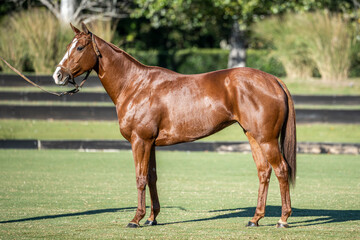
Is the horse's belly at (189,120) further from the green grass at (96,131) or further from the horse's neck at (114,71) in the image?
the green grass at (96,131)

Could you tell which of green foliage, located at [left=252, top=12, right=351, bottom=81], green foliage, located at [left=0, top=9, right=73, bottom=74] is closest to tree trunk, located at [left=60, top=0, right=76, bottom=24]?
green foliage, located at [left=0, top=9, right=73, bottom=74]

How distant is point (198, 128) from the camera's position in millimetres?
7184

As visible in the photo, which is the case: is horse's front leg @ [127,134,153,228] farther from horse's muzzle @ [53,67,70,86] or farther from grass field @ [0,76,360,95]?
grass field @ [0,76,360,95]

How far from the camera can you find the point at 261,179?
289 inches

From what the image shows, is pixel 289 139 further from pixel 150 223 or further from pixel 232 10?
pixel 232 10

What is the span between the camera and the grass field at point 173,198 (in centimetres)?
680

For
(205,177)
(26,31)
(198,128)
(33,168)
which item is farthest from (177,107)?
(26,31)

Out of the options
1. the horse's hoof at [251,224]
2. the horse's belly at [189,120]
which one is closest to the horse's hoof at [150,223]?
the horse's belly at [189,120]

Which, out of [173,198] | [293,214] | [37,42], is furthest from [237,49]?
[293,214]

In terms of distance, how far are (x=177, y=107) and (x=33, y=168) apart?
5759 mm

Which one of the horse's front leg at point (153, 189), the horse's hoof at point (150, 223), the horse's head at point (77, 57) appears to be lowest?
the horse's hoof at point (150, 223)

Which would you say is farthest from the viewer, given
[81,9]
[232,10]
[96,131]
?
[232,10]

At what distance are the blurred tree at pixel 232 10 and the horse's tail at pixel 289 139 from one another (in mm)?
16847

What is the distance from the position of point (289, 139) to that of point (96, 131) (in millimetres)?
11480
